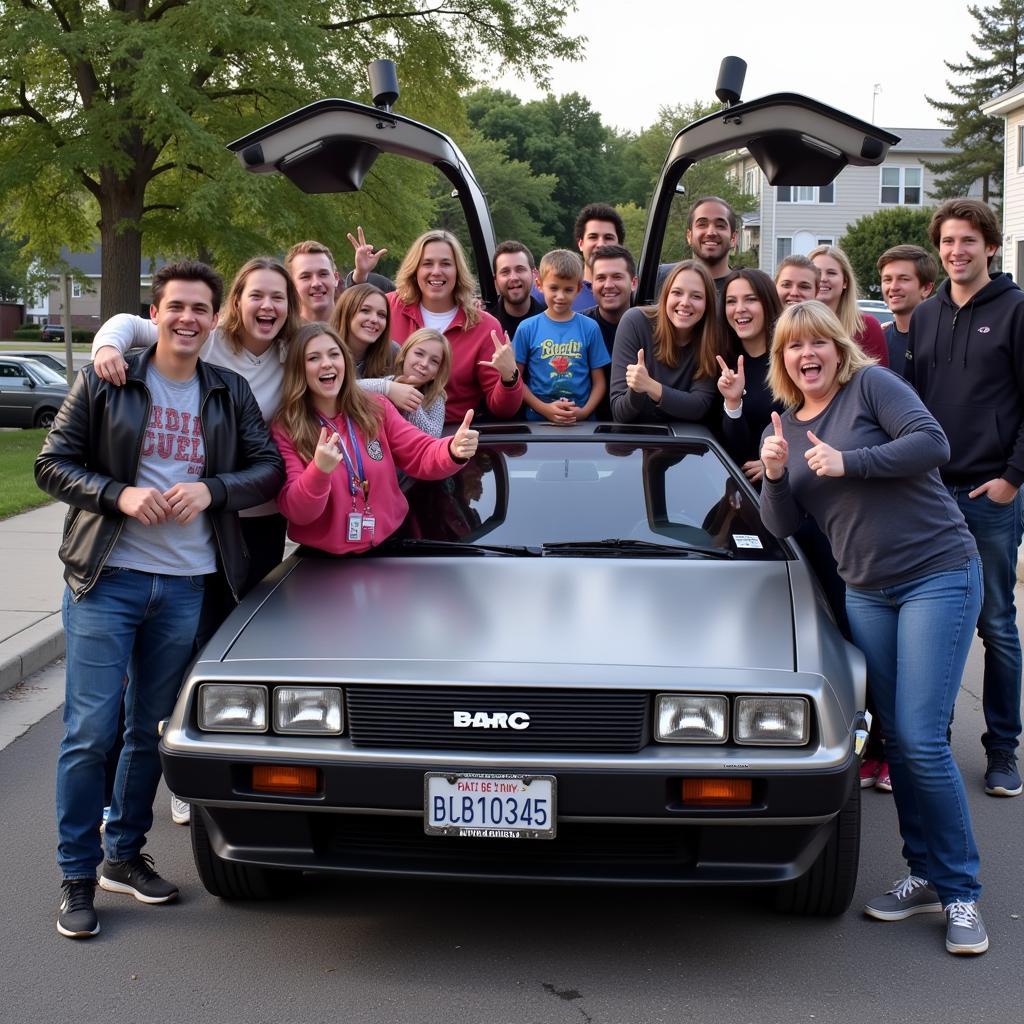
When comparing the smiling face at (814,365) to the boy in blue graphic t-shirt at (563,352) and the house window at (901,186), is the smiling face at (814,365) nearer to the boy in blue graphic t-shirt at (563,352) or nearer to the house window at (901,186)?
the boy in blue graphic t-shirt at (563,352)

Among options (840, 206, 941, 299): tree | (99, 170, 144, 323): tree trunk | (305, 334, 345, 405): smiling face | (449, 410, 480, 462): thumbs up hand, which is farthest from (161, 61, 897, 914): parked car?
(840, 206, 941, 299): tree

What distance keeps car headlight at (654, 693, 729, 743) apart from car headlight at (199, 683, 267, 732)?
3.36ft

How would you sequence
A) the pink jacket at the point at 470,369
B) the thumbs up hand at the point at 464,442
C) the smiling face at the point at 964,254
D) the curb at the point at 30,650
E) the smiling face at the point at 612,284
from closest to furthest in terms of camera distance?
the thumbs up hand at the point at 464,442 → the smiling face at the point at 964,254 → the pink jacket at the point at 470,369 → the smiling face at the point at 612,284 → the curb at the point at 30,650

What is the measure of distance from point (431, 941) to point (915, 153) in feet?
201

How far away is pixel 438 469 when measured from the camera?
4.63m

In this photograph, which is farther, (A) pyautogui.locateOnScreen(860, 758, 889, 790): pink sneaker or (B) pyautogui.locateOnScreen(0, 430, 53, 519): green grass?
(B) pyautogui.locateOnScreen(0, 430, 53, 519): green grass

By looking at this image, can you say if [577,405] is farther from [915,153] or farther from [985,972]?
[915,153]

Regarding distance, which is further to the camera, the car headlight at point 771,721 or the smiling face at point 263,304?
the smiling face at point 263,304

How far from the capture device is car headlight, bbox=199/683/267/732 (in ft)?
11.5

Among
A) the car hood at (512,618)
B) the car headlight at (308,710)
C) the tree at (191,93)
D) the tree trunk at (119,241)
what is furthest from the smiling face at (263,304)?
the tree trunk at (119,241)

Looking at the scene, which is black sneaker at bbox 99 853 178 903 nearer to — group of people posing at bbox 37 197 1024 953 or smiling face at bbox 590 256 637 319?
group of people posing at bbox 37 197 1024 953

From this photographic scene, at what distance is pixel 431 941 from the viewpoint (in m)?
3.73

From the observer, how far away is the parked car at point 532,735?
3.34m

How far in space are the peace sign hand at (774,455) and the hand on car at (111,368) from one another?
1.88m
